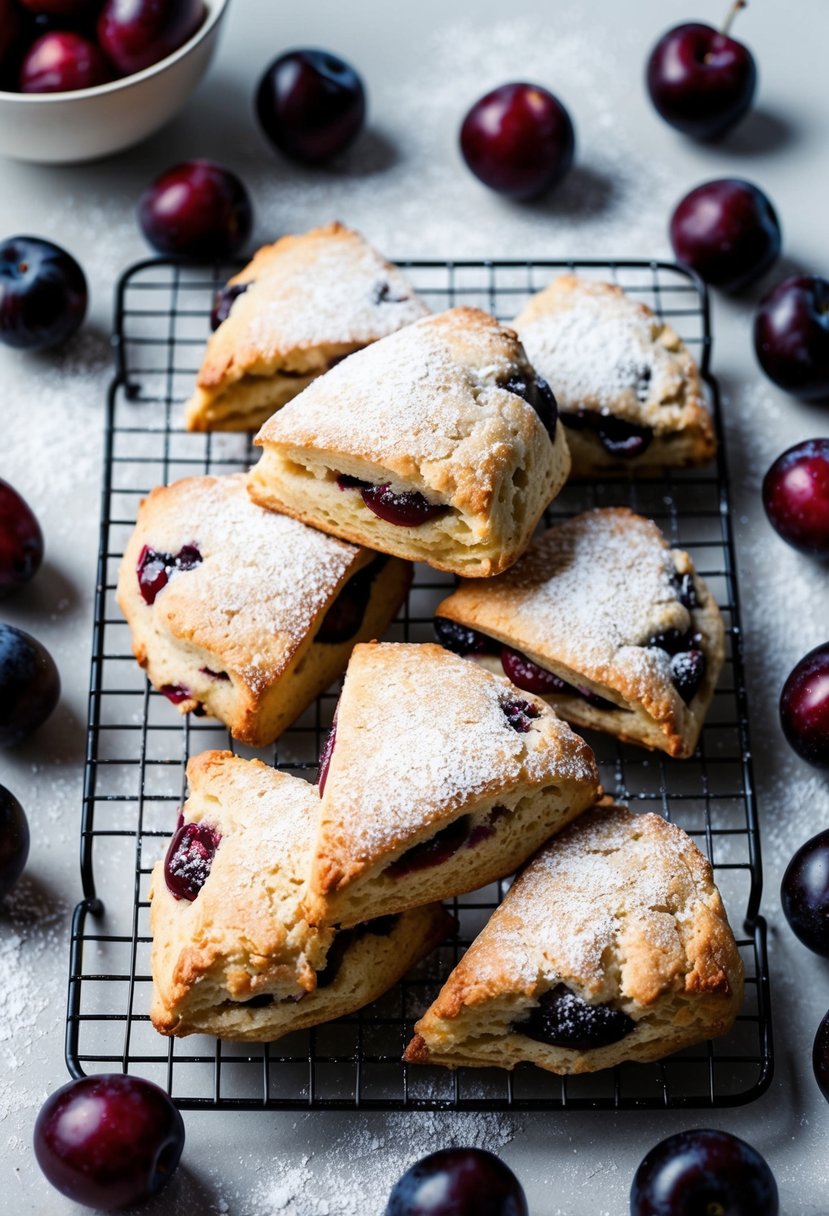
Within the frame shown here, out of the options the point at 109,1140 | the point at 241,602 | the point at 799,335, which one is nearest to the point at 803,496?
the point at 799,335

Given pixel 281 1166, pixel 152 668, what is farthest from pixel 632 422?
pixel 281 1166

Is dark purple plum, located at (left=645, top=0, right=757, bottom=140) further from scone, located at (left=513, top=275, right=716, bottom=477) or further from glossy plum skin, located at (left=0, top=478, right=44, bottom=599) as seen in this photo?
glossy plum skin, located at (left=0, top=478, right=44, bottom=599)

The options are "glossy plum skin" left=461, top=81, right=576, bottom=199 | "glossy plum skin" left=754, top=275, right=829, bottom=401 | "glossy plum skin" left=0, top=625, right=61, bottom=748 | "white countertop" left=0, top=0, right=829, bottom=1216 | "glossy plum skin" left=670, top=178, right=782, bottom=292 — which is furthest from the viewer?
"glossy plum skin" left=461, top=81, right=576, bottom=199

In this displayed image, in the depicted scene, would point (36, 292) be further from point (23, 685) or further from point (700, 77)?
point (700, 77)

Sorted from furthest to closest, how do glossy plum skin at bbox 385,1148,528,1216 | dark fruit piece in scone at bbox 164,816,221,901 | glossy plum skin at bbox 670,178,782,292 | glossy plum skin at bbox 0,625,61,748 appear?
glossy plum skin at bbox 670,178,782,292, glossy plum skin at bbox 0,625,61,748, dark fruit piece in scone at bbox 164,816,221,901, glossy plum skin at bbox 385,1148,528,1216

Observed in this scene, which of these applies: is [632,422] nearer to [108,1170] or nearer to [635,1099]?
[635,1099]

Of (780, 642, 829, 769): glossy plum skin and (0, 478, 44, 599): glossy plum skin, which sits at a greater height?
(780, 642, 829, 769): glossy plum skin

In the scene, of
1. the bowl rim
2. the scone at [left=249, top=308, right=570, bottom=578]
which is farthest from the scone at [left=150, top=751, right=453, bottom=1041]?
the bowl rim
